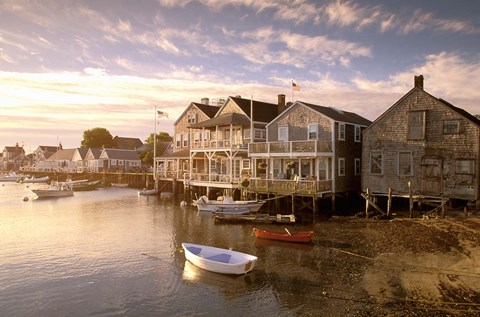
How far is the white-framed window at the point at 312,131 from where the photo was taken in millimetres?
34812

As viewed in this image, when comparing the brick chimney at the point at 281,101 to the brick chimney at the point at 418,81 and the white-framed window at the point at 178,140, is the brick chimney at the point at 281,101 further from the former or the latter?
the white-framed window at the point at 178,140

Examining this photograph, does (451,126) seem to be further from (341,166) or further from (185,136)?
(185,136)

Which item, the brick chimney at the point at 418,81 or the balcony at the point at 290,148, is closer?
the brick chimney at the point at 418,81

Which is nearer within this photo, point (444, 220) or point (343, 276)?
point (343, 276)

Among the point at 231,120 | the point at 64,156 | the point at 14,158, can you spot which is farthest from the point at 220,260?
the point at 14,158

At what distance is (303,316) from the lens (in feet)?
42.7

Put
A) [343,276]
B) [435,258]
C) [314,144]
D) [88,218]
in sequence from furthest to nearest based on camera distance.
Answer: [88,218] < [314,144] < [435,258] < [343,276]

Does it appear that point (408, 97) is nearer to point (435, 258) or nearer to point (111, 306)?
point (435, 258)

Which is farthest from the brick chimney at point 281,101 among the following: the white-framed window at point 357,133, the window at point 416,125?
the window at point 416,125

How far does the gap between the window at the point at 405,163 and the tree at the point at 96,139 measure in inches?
4188

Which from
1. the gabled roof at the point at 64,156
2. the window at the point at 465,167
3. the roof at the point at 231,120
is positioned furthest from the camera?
the gabled roof at the point at 64,156

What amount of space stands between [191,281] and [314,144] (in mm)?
18968

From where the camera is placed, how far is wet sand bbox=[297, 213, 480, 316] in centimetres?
1323

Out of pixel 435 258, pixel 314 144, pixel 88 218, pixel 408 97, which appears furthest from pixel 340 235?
pixel 88 218
